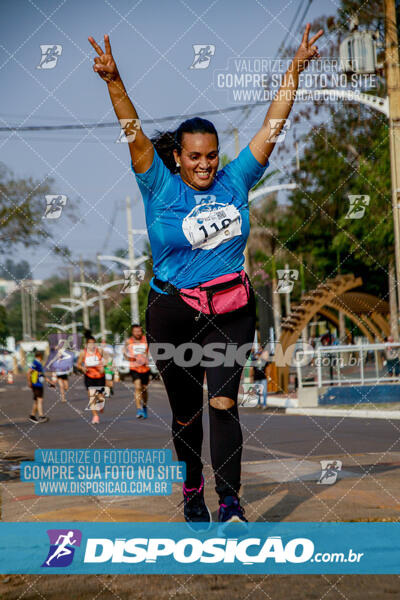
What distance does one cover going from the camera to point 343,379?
1714cm

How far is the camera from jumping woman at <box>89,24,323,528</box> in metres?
3.80

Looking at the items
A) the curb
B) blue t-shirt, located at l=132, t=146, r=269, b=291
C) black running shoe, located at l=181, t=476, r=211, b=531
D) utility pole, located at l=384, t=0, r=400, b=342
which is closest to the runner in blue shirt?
the curb

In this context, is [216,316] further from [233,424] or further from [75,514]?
[75,514]

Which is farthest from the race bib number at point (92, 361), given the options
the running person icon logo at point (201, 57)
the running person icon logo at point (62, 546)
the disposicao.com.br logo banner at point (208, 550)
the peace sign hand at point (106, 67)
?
the peace sign hand at point (106, 67)

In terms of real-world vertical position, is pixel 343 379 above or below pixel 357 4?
below

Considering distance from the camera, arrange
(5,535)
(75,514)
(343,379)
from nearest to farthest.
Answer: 1. (5,535)
2. (75,514)
3. (343,379)

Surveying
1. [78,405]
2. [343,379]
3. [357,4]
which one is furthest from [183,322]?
[78,405]

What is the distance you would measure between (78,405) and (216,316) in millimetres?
17461

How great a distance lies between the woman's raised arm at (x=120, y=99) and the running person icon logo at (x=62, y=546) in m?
1.68

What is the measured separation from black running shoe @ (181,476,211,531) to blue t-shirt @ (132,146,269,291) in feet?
3.19

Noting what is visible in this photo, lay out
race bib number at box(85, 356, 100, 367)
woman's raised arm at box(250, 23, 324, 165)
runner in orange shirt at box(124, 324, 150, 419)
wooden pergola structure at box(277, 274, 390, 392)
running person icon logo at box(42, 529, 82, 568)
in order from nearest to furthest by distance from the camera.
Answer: running person icon logo at box(42, 529, 82, 568)
woman's raised arm at box(250, 23, 324, 165)
runner in orange shirt at box(124, 324, 150, 419)
race bib number at box(85, 356, 100, 367)
wooden pergola structure at box(277, 274, 390, 392)

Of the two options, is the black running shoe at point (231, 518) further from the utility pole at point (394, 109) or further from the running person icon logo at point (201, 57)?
the utility pole at point (394, 109)

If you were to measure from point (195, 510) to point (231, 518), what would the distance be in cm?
30

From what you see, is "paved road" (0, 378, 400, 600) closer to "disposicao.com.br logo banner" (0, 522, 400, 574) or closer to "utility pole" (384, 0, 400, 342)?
"disposicao.com.br logo banner" (0, 522, 400, 574)
